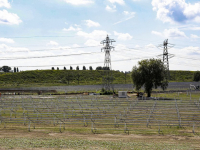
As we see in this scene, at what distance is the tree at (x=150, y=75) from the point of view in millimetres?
51594

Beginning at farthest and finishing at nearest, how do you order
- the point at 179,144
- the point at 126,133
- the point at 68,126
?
1. the point at 68,126
2. the point at 126,133
3. the point at 179,144

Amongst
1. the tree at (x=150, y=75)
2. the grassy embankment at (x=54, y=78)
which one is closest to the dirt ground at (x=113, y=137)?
the tree at (x=150, y=75)

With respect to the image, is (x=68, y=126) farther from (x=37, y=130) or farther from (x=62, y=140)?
(x=62, y=140)

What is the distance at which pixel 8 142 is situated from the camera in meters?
17.8

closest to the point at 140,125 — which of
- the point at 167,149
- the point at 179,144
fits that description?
the point at 179,144

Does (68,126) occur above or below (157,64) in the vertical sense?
below

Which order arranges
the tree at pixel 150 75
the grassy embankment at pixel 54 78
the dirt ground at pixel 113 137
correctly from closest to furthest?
the dirt ground at pixel 113 137 < the tree at pixel 150 75 < the grassy embankment at pixel 54 78

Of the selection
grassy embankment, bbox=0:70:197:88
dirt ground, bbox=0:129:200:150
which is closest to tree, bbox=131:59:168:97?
dirt ground, bbox=0:129:200:150

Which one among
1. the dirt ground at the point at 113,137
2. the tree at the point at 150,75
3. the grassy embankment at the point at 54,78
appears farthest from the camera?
the grassy embankment at the point at 54,78

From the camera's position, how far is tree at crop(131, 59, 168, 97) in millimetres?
51594

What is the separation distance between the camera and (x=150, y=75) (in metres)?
51.9

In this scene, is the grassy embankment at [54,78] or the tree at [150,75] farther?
the grassy embankment at [54,78]

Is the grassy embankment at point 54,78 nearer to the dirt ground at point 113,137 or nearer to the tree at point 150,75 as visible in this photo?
the tree at point 150,75

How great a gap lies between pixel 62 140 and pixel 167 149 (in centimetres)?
809
